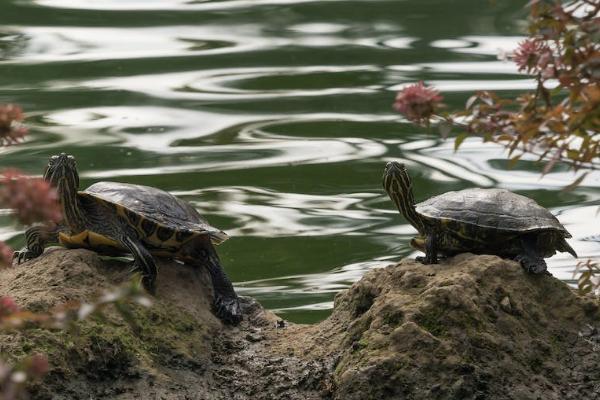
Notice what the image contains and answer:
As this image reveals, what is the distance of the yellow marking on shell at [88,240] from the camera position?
5.82m

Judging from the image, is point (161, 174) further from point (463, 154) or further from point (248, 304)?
point (248, 304)

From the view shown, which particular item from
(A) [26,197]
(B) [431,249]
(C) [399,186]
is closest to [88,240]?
(C) [399,186]

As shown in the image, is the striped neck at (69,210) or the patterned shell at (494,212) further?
the striped neck at (69,210)

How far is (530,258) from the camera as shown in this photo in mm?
5461

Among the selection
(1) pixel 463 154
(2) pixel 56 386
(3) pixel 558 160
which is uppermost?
(3) pixel 558 160

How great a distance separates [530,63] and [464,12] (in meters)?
12.9

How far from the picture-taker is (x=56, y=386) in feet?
16.2

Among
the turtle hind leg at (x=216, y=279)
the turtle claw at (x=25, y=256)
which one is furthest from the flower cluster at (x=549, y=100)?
the turtle claw at (x=25, y=256)

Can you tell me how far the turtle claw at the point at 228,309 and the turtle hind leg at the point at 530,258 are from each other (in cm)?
124

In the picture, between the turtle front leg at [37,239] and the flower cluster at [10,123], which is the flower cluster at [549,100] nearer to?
the flower cluster at [10,123]

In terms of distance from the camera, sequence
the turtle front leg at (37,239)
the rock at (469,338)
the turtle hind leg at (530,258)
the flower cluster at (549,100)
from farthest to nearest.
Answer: the turtle front leg at (37,239) < the turtle hind leg at (530,258) < the rock at (469,338) < the flower cluster at (549,100)

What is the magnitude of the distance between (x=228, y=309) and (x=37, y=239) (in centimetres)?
91

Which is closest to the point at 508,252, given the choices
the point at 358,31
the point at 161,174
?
the point at 161,174

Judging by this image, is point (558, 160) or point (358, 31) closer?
point (558, 160)
